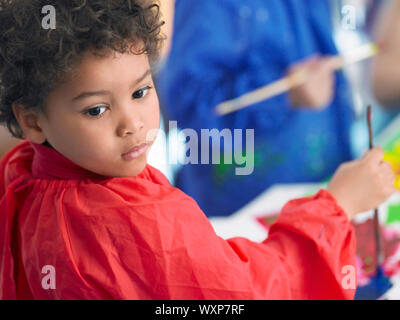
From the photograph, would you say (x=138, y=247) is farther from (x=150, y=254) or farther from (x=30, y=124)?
(x=30, y=124)

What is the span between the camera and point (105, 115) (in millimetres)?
614

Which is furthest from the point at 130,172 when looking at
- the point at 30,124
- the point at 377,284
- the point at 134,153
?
the point at 377,284

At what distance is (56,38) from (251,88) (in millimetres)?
766

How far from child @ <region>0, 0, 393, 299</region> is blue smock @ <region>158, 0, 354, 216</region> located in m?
0.58

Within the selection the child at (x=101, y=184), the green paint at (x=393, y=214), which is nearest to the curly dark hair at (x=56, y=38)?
the child at (x=101, y=184)

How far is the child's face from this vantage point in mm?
602

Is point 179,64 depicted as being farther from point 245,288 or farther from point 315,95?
point 245,288

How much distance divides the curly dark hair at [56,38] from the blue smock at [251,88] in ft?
1.98

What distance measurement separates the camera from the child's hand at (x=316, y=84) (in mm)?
1336

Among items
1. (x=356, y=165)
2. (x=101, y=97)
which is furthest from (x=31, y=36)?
(x=356, y=165)

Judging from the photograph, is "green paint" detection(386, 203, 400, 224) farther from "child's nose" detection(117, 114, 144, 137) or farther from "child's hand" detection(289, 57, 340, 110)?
"child's nose" detection(117, 114, 144, 137)

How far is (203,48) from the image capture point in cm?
127

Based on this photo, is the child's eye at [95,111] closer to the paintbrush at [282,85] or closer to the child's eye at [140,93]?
the child's eye at [140,93]
